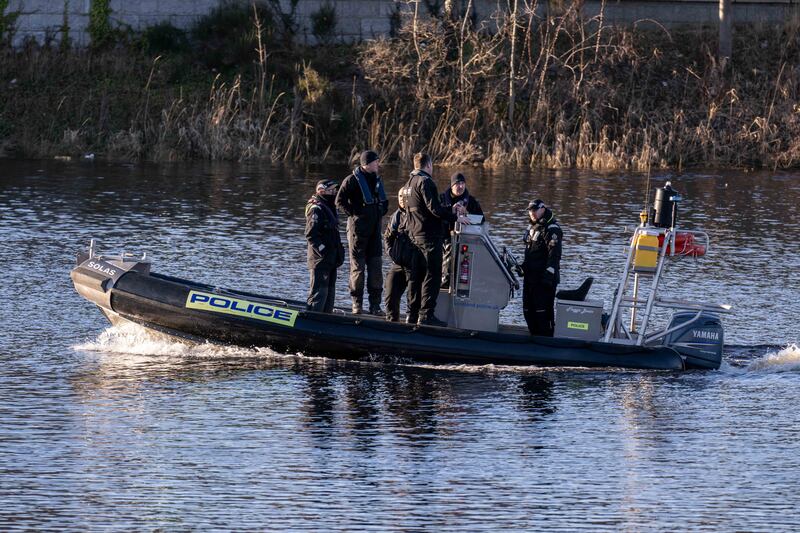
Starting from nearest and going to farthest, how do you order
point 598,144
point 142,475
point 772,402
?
point 142,475
point 772,402
point 598,144

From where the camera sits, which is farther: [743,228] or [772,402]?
[743,228]

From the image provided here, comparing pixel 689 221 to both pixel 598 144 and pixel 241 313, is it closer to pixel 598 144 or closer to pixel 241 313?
pixel 598 144

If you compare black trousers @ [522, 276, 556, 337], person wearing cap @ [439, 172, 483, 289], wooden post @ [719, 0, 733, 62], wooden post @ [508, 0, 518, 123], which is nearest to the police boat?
black trousers @ [522, 276, 556, 337]

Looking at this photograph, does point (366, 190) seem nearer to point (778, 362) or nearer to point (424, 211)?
point (424, 211)

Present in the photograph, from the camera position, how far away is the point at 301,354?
41.6 feet

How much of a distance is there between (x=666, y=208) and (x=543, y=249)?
1.12 m

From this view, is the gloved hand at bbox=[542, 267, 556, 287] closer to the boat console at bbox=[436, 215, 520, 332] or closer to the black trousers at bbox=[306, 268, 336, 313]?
the boat console at bbox=[436, 215, 520, 332]

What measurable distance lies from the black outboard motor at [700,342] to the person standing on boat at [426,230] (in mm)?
2149

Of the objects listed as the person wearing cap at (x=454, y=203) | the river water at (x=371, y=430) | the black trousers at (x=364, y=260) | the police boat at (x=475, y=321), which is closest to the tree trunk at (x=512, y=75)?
the river water at (x=371, y=430)

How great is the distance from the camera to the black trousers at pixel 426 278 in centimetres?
1239

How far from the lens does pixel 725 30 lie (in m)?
31.1

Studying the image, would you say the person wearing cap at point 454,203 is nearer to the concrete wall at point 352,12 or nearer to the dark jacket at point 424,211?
the dark jacket at point 424,211

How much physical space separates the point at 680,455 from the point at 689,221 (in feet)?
40.1

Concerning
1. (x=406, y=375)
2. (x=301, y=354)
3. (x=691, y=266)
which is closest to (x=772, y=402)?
(x=406, y=375)
